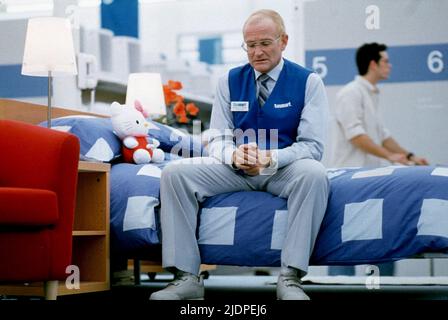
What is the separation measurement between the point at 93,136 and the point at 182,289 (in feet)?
2.75

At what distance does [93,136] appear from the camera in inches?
124

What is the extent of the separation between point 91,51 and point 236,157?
2.50m

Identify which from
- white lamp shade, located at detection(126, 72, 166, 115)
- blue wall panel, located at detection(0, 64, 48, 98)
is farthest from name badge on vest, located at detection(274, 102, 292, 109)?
blue wall panel, located at detection(0, 64, 48, 98)

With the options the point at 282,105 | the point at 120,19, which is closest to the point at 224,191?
the point at 282,105

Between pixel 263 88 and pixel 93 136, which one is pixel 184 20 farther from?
pixel 263 88

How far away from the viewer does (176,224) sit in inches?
106

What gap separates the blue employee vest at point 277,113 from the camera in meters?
2.79

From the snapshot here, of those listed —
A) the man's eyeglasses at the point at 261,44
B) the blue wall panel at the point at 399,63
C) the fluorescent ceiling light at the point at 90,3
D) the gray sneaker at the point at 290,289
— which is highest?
the fluorescent ceiling light at the point at 90,3

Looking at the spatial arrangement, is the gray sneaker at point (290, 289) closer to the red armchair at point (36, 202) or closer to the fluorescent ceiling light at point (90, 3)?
the red armchair at point (36, 202)

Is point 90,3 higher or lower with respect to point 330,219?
higher

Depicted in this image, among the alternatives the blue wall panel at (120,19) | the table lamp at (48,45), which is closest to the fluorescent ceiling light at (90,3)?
the blue wall panel at (120,19)

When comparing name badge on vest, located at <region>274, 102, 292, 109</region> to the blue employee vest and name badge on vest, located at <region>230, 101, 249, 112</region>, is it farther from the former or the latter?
name badge on vest, located at <region>230, 101, 249, 112</region>

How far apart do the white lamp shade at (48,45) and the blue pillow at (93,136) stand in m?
0.24

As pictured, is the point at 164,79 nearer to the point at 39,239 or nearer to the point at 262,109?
the point at 262,109
